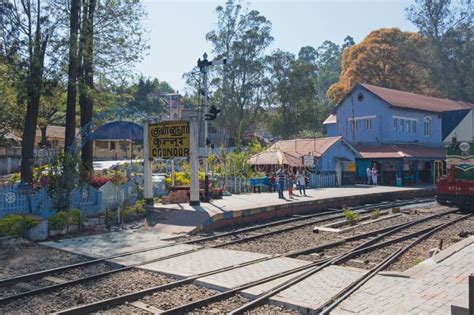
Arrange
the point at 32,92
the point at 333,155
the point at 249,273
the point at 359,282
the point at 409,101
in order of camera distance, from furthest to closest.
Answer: the point at 409,101 < the point at 333,155 < the point at 32,92 < the point at 249,273 < the point at 359,282

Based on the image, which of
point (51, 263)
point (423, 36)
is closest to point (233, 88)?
point (423, 36)

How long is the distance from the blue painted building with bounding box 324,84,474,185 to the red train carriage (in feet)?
42.6

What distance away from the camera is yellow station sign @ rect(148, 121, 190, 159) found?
16.9 m

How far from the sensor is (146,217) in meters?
16.3

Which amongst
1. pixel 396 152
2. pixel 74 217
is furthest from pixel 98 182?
pixel 396 152

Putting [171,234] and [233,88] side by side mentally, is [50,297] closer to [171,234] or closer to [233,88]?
→ [171,234]

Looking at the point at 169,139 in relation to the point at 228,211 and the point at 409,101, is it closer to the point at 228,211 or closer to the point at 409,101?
the point at 228,211

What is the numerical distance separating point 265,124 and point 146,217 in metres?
45.2

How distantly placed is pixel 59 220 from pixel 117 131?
7.05m

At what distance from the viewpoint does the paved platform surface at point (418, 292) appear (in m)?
6.18

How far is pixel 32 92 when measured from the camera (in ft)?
58.3

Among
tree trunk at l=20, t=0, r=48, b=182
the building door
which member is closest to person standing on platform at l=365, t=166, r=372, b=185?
the building door

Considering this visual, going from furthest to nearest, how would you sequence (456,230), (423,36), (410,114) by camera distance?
(423,36)
(410,114)
(456,230)

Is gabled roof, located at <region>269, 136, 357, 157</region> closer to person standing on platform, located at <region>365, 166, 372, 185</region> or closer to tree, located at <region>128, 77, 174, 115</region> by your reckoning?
person standing on platform, located at <region>365, 166, 372, 185</region>
